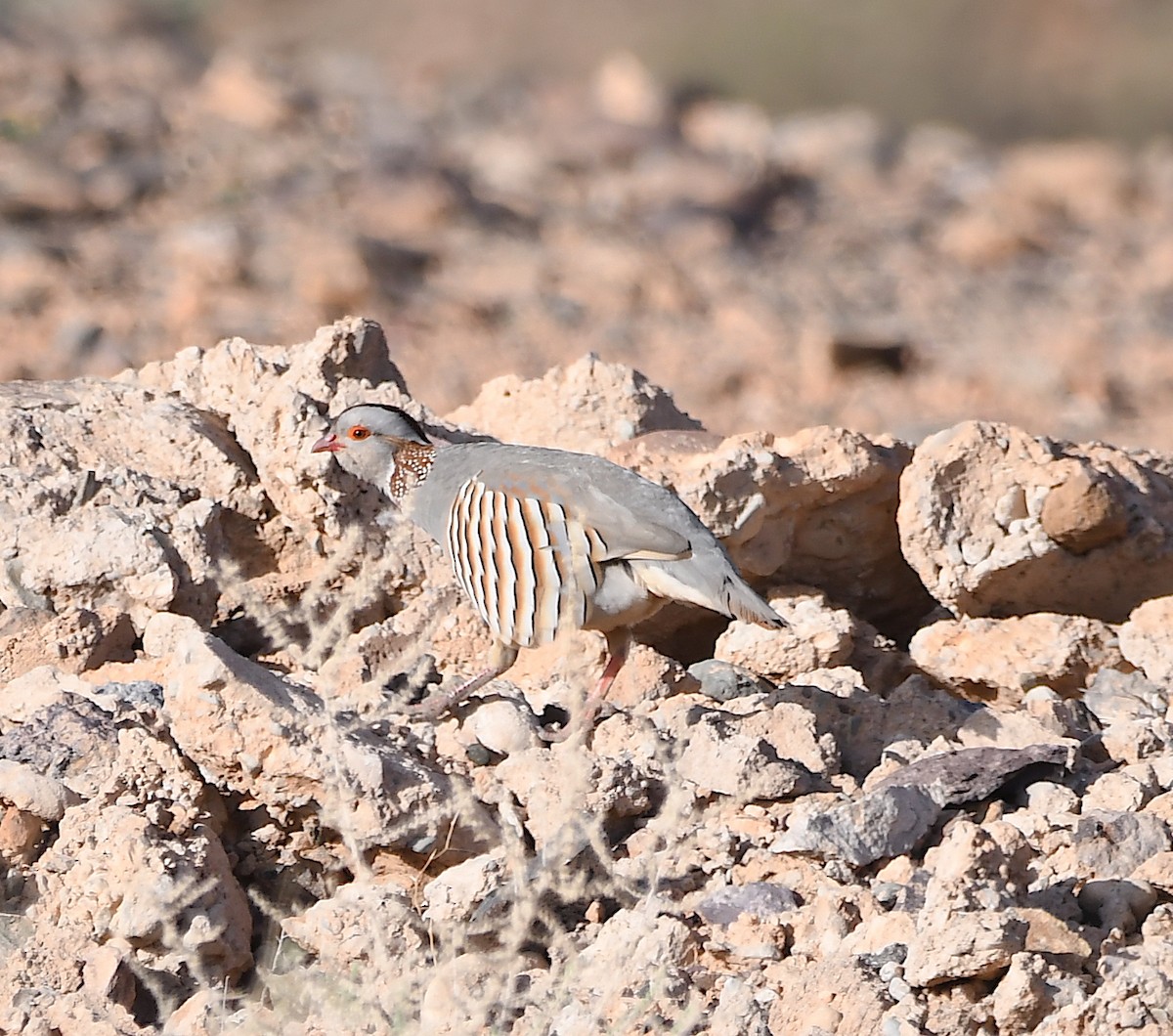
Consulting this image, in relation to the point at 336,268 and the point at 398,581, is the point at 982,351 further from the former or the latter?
the point at 398,581

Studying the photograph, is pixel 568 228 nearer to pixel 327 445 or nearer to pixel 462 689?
pixel 327 445

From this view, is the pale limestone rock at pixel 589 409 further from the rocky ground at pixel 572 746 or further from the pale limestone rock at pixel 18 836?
the pale limestone rock at pixel 18 836

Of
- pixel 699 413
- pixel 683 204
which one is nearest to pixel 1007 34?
pixel 683 204

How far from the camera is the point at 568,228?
1392 cm

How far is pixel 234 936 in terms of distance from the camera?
12.0ft

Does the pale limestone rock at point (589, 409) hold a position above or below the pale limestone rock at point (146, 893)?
above

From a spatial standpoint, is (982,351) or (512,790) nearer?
(512,790)

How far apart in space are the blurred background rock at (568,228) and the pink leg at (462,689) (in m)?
2.17

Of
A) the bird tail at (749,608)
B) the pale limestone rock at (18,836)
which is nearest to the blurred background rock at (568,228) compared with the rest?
the bird tail at (749,608)

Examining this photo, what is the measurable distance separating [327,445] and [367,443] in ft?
0.35

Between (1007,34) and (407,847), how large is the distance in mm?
26274

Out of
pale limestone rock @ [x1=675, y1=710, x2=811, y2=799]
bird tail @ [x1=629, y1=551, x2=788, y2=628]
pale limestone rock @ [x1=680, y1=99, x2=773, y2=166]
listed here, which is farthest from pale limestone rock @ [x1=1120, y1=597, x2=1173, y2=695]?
pale limestone rock @ [x1=680, y1=99, x2=773, y2=166]

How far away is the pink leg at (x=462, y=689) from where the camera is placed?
175 inches

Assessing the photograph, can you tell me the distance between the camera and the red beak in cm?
478
